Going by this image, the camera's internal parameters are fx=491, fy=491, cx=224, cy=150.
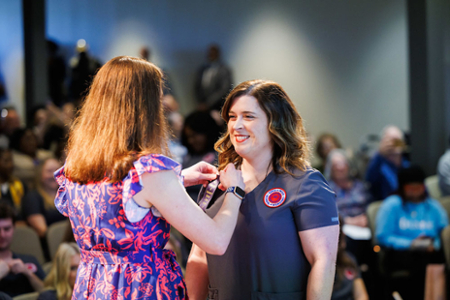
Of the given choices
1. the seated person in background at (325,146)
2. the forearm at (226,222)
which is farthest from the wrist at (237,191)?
the seated person in background at (325,146)

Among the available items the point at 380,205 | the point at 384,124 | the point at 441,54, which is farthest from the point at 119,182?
the point at 384,124

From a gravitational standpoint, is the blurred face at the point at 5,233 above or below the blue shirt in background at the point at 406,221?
above

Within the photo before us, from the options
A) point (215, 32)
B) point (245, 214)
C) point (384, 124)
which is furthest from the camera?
point (215, 32)

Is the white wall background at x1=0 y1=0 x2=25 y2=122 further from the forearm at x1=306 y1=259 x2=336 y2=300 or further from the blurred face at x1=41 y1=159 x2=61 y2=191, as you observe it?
the forearm at x1=306 y1=259 x2=336 y2=300

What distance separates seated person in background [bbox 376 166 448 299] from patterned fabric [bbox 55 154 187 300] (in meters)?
2.55

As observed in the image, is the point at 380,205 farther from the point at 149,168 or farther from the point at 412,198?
the point at 149,168

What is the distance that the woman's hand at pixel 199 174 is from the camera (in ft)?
5.62

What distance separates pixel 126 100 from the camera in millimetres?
1375

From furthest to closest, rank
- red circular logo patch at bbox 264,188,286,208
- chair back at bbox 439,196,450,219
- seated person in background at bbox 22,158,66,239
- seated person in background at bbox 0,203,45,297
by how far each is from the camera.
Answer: chair back at bbox 439,196,450,219, seated person in background at bbox 22,158,66,239, seated person in background at bbox 0,203,45,297, red circular logo patch at bbox 264,188,286,208

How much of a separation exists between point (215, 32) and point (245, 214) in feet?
21.1

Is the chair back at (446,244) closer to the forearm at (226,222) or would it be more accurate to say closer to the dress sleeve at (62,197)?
the forearm at (226,222)

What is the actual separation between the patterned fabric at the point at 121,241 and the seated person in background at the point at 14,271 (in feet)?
4.56

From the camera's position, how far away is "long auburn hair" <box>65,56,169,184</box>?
1348 millimetres

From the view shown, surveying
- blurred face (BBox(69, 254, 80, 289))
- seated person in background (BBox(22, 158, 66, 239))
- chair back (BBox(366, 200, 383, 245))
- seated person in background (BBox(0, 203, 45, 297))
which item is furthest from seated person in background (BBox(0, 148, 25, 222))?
chair back (BBox(366, 200, 383, 245))
